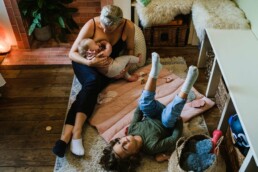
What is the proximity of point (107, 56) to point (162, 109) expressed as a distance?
62 centimetres

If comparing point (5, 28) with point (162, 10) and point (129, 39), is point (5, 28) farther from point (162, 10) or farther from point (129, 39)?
point (162, 10)

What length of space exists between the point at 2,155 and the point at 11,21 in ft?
4.64

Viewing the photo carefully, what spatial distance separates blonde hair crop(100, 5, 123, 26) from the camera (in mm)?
1894

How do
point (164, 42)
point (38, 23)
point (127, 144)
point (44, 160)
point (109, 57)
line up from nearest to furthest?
point (127, 144) < point (44, 160) < point (109, 57) < point (38, 23) < point (164, 42)

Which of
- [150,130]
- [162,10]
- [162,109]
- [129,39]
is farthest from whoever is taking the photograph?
[162,10]

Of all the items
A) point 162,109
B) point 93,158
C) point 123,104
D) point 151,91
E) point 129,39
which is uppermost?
point 129,39

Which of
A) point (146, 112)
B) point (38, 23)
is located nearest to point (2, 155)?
point (146, 112)

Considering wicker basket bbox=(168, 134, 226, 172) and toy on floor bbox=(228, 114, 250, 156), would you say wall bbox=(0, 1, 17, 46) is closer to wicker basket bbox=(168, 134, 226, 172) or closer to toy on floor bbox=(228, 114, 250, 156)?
wicker basket bbox=(168, 134, 226, 172)

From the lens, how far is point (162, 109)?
6.13 feet

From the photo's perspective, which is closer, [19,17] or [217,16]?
[217,16]

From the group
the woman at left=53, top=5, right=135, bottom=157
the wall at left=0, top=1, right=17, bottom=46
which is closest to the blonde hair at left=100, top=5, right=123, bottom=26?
the woman at left=53, top=5, right=135, bottom=157

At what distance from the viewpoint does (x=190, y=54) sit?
2729 mm

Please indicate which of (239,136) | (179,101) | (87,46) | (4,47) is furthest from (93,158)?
(4,47)

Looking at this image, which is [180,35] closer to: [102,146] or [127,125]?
[127,125]
